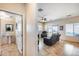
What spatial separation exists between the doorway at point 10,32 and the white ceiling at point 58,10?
437 mm

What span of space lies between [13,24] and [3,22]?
0.17 meters

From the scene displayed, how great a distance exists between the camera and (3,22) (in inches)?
78.6

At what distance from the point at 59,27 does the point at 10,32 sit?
85 centimetres

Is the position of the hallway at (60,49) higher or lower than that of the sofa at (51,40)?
lower

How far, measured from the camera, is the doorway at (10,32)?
2.00 m

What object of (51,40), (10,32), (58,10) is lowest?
(51,40)

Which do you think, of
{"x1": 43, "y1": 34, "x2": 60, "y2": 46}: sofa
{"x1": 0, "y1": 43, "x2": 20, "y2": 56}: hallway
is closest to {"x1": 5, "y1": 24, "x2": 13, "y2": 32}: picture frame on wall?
{"x1": 0, "y1": 43, "x2": 20, "y2": 56}: hallway

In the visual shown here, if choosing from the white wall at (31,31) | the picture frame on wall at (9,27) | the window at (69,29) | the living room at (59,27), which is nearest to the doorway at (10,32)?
the picture frame on wall at (9,27)

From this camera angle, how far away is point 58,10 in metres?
2.01

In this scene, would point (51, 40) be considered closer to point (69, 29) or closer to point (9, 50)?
point (69, 29)

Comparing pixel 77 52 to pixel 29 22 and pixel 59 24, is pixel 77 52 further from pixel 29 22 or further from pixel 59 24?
pixel 29 22

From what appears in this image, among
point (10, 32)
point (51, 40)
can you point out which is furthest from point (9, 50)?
point (51, 40)

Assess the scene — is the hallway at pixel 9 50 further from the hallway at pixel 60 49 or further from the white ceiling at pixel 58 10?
the white ceiling at pixel 58 10

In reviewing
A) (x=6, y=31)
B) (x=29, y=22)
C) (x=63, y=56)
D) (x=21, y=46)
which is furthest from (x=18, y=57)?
(x=63, y=56)
